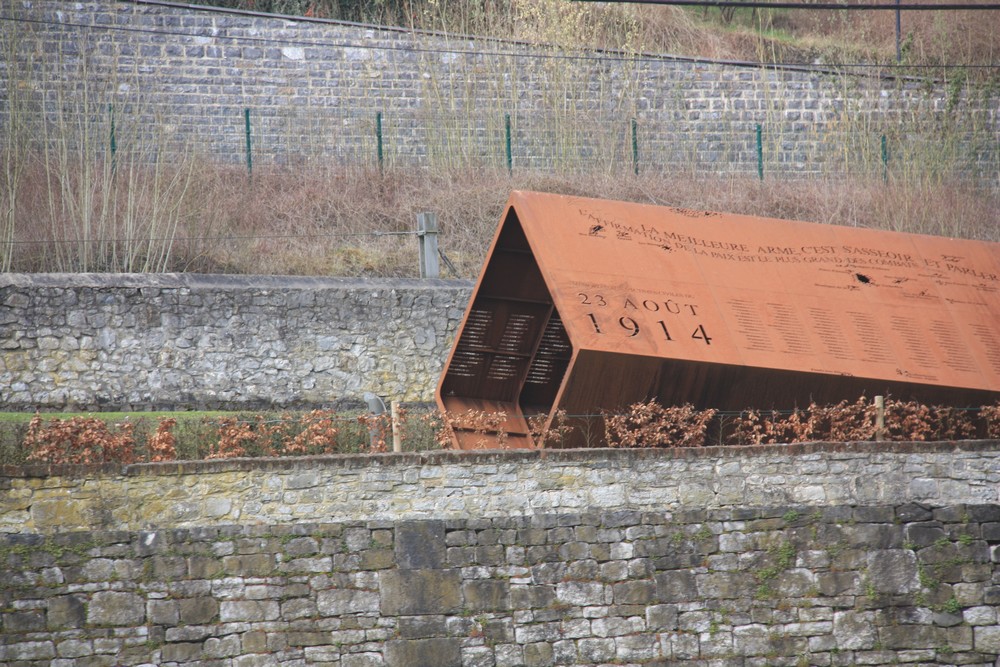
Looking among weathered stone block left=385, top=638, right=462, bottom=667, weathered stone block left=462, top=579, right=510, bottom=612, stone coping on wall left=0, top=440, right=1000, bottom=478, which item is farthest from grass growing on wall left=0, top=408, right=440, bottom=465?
weathered stone block left=385, top=638, right=462, bottom=667

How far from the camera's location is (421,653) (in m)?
8.55

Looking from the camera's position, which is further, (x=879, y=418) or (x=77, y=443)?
(x=879, y=418)

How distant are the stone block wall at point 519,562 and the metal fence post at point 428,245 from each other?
17.3ft

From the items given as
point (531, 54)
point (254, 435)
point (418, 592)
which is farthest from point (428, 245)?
point (531, 54)

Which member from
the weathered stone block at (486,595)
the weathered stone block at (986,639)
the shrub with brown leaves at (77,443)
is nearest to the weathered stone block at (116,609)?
the shrub with brown leaves at (77,443)

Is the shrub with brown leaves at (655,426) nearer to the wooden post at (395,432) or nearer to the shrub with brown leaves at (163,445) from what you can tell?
the wooden post at (395,432)

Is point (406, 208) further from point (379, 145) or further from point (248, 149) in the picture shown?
point (248, 149)

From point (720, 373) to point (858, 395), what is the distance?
1.22 meters

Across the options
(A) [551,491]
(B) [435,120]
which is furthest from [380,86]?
(A) [551,491]

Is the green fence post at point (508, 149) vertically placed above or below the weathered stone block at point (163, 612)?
above

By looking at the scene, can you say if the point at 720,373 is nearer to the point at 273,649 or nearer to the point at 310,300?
the point at 273,649

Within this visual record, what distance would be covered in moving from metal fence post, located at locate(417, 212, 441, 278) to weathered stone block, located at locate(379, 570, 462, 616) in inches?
224

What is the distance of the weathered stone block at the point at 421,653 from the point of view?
8.54 m

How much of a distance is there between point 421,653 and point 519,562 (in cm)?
89
